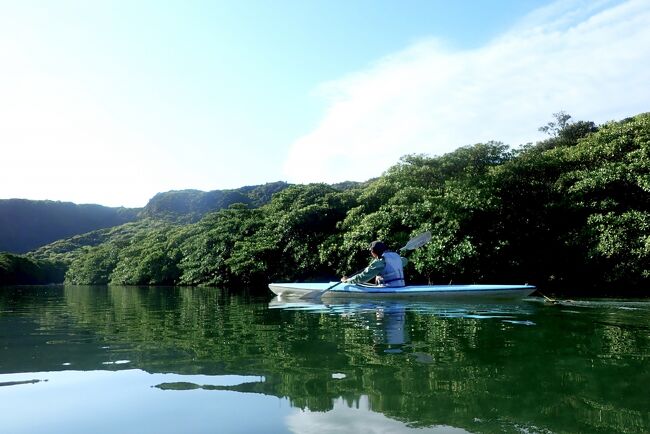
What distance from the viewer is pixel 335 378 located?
3.92 m

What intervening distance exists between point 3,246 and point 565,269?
112680mm

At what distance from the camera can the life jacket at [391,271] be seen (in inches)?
456

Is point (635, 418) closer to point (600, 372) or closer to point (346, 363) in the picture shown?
point (600, 372)

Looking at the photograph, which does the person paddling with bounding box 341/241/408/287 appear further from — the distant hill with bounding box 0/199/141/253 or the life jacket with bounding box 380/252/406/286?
the distant hill with bounding box 0/199/141/253

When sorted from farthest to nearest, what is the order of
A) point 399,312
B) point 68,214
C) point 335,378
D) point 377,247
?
point 68,214
point 377,247
point 399,312
point 335,378

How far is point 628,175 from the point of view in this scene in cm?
1455

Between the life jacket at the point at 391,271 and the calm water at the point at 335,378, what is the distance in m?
4.21

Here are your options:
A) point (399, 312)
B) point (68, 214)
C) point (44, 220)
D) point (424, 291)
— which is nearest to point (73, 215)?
point (68, 214)

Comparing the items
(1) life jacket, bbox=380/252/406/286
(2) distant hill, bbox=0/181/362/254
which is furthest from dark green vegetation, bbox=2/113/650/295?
(2) distant hill, bbox=0/181/362/254

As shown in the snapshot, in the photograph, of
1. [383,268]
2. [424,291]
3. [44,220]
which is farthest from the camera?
[44,220]

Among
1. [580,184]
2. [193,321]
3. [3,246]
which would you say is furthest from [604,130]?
[3,246]

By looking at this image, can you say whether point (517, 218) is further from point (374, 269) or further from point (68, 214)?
point (68, 214)

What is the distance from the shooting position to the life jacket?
456 inches

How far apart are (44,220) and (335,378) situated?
123574 millimetres
